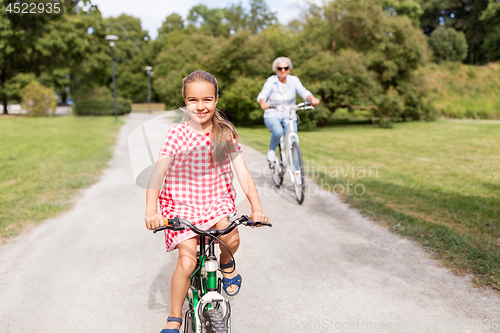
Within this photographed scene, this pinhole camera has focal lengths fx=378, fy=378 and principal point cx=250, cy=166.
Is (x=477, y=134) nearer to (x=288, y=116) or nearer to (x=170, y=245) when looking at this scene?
(x=288, y=116)

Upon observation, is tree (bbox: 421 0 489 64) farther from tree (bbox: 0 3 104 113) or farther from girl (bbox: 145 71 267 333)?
girl (bbox: 145 71 267 333)

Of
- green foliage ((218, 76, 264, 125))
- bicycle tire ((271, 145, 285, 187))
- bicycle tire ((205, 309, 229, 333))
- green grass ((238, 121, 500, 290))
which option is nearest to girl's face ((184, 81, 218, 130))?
bicycle tire ((205, 309, 229, 333))

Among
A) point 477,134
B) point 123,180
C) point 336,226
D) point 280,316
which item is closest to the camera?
point 280,316

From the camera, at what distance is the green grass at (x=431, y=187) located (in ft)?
12.6

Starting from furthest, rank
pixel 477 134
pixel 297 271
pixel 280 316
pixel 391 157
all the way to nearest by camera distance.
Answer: pixel 477 134
pixel 391 157
pixel 297 271
pixel 280 316

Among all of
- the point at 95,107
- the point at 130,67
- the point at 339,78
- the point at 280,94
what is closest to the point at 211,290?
the point at 280,94

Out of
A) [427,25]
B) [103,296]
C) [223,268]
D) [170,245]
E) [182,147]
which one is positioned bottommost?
[103,296]

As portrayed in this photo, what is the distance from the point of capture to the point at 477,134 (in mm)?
15039

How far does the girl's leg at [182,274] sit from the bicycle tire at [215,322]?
198 mm

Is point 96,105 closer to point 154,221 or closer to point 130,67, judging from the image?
point 130,67

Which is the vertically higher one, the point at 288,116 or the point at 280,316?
the point at 288,116

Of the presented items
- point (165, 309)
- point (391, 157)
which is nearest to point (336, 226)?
point (165, 309)

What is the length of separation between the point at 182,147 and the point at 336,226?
2.91 meters

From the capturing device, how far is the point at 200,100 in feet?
7.30
